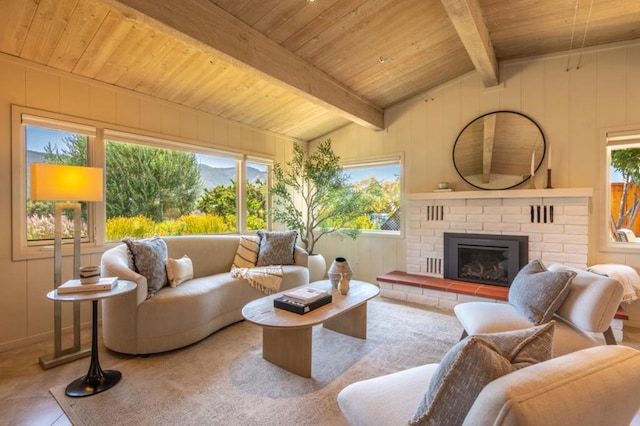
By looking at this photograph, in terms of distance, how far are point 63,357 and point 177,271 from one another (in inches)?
40.2

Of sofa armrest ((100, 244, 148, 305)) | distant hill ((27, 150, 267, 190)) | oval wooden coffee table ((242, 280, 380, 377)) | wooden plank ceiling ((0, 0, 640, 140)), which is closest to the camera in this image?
oval wooden coffee table ((242, 280, 380, 377))

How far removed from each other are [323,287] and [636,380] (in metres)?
2.34

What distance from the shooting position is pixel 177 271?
2.99 metres

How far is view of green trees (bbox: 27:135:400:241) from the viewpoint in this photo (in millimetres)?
3031

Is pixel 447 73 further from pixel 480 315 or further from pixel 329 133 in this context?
pixel 480 315

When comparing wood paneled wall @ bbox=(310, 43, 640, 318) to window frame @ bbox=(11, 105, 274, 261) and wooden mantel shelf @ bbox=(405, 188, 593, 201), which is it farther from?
window frame @ bbox=(11, 105, 274, 261)

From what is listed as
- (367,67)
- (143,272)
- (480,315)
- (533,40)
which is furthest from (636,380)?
(533,40)

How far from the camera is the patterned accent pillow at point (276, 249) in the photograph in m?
3.91

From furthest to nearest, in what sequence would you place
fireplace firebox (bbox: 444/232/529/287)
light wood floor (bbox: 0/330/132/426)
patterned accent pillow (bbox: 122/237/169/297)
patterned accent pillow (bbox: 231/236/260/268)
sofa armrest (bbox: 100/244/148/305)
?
patterned accent pillow (bbox: 231/236/260/268) < fireplace firebox (bbox: 444/232/529/287) < patterned accent pillow (bbox: 122/237/169/297) < sofa armrest (bbox: 100/244/148/305) < light wood floor (bbox: 0/330/132/426)

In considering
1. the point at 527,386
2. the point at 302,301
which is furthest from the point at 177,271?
the point at 527,386

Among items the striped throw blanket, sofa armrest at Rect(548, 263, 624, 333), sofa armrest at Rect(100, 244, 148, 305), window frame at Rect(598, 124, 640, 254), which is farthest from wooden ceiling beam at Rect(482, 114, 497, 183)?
sofa armrest at Rect(100, 244, 148, 305)

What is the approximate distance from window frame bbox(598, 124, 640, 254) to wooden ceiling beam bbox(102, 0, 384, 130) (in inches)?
→ 117

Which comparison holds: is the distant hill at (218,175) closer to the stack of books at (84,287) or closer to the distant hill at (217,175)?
the distant hill at (217,175)

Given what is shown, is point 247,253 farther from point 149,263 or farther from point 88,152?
point 88,152
